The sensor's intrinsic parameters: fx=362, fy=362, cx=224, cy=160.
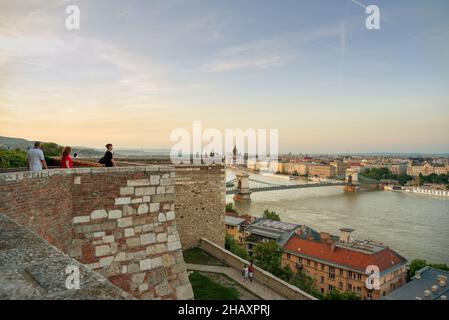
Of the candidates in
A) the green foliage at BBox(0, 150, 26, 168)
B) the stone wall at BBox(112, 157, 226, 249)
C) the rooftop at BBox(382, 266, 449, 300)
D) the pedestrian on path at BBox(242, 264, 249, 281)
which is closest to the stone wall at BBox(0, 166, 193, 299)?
the green foliage at BBox(0, 150, 26, 168)

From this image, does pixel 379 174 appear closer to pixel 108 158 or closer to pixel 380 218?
pixel 380 218

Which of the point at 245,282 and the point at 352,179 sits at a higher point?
the point at 245,282

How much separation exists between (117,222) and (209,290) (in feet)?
14.4

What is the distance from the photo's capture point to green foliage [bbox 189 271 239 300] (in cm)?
799

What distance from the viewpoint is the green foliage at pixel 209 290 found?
7989 mm

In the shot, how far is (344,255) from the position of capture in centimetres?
2434

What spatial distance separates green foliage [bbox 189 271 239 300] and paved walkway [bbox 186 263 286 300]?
529mm

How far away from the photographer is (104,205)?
179 inches

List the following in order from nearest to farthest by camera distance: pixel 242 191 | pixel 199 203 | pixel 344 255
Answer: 1. pixel 199 203
2. pixel 344 255
3. pixel 242 191

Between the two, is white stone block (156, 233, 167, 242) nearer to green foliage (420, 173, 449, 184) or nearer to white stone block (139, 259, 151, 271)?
white stone block (139, 259, 151, 271)

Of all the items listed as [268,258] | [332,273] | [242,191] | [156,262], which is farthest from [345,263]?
[242,191]

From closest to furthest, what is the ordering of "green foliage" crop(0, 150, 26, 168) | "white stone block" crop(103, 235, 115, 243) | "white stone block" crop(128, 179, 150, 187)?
"white stone block" crop(103, 235, 115, 243), "white stone block" crop(128, 179, 150, 187), "green foliage" crop(0, 150, 26, 168)
